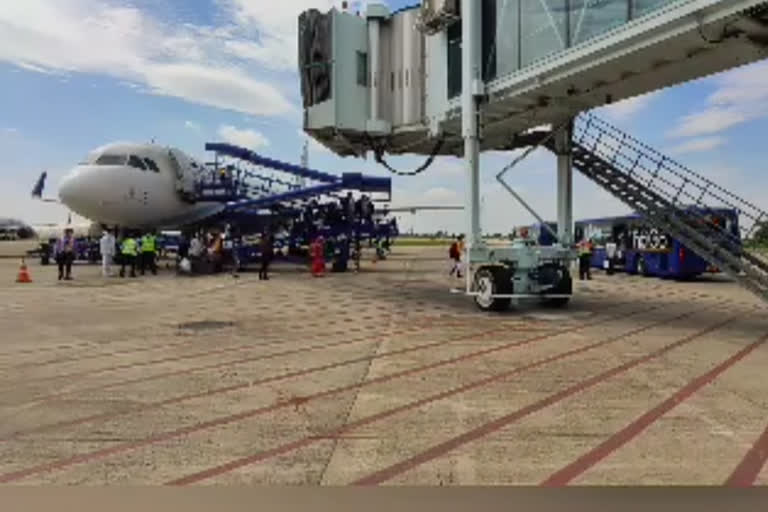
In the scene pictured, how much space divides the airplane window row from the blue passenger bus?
1860 cm

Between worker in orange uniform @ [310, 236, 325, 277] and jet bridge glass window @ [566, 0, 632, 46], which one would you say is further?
worker in orange uniform @ [310, 236, 325, 277]

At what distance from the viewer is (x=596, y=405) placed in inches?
268

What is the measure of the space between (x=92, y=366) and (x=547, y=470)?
631 centimetres

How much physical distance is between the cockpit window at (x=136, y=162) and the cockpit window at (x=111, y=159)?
196 mm

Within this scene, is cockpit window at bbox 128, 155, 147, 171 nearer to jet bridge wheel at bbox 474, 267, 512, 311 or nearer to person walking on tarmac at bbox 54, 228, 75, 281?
person walking on tarmac at bbox 54, 228, 75, 281

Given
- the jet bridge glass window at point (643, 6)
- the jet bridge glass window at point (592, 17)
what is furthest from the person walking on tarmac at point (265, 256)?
the jet bridge glass window at point (643, 6)

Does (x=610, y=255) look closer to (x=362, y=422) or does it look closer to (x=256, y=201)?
(x=256, y=201)

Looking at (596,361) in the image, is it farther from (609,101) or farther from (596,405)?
(609,101)

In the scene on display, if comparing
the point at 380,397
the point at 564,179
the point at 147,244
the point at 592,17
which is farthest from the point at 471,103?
the point at 147,244

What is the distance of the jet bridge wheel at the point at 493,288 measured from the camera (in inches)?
575

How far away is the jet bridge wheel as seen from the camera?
48.0ft

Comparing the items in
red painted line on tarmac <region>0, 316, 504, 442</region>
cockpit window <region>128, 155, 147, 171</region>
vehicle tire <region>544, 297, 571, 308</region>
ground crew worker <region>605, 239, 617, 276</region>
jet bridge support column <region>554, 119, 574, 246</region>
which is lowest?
red painted line on tarmac <region>0, 316, 504, 442</region>

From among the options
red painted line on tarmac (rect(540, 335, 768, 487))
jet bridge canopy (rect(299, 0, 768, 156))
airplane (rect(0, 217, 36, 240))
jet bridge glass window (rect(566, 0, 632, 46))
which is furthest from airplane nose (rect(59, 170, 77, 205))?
airplane (rect(0, 217, 36, 240))

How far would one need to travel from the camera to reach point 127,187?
25.2 m
